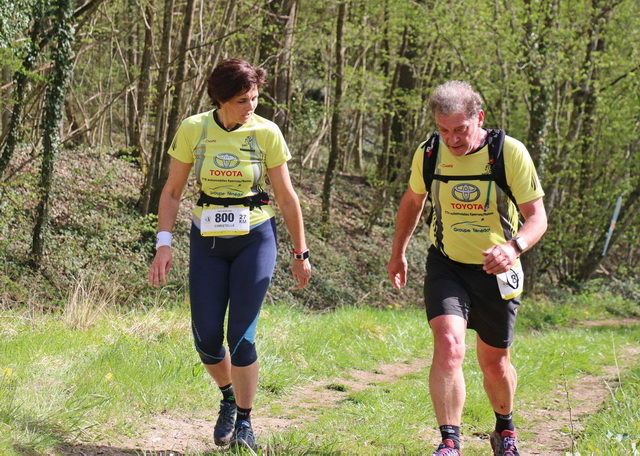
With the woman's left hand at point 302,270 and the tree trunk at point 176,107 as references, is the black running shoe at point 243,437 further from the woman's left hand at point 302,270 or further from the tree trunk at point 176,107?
the tree trunk at point 176,107

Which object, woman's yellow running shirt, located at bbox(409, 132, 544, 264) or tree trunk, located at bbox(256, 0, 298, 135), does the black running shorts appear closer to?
woman's yellow running shirt, located at bbox(409, 132, 544, 264)

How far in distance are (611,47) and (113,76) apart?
11.8 m

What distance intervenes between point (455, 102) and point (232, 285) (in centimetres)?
161

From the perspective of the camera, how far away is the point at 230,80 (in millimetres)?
4336

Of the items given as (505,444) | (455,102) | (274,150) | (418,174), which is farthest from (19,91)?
(505,444)

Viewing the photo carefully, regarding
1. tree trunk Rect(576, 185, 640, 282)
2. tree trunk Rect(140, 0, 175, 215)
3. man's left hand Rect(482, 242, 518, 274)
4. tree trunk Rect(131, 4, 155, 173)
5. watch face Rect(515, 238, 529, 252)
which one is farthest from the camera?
tree trunk Rect(576, 185, 640, 282)

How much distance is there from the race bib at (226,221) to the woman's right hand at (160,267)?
0.28 meters

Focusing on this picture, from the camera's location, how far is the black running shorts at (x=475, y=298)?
4297mm

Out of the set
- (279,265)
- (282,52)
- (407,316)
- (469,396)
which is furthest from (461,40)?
(469,396)

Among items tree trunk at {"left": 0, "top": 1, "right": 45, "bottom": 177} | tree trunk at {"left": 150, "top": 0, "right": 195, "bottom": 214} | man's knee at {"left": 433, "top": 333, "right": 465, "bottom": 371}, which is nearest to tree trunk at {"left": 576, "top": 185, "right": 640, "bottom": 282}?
tree trunk at {"left": 150, "top": 0, "right": 195, "bottom": 214}

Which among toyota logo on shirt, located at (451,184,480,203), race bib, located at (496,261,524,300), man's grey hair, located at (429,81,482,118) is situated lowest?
race bib, located at (496,261,524,300)

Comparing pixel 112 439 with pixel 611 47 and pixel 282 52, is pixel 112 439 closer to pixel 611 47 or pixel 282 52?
pixel 282 52

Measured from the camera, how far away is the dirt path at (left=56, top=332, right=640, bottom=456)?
4.65m

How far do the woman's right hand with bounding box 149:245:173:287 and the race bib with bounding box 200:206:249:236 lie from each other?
0.90 ft
